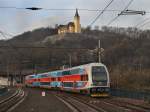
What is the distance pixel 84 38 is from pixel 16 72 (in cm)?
8712

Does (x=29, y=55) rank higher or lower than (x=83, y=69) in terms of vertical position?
higher

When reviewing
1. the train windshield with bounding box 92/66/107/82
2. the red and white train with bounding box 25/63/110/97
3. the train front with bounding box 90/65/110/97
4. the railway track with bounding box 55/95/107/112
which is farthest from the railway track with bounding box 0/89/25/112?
the train windshield with bounding box 92/66/107/82

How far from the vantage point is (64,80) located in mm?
61031

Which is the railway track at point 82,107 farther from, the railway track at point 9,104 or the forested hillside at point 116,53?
the forested hillside at point 116,53

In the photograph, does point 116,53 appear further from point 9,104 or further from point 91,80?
point 9,104

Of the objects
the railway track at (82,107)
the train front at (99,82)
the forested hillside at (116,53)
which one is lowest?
the railway track at (82,107)

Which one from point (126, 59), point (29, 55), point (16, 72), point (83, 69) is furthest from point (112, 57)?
point (16, 72)

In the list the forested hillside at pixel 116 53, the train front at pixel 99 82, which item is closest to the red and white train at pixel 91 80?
the train front at pixel 99 82

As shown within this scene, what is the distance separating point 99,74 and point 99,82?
3.32 feet

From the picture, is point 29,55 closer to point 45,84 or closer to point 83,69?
point 45,84

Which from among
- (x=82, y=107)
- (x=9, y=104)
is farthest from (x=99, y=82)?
(x=82, y=107)

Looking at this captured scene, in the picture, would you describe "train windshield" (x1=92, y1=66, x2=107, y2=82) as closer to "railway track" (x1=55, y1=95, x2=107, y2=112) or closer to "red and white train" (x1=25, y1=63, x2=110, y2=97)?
"red and white train" (x1=25, y1=63, x2=110, y2=97)

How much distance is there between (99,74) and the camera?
146 ft

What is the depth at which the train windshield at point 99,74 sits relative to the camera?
44.1 m
